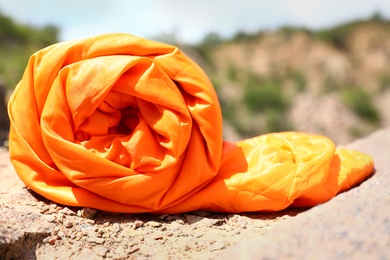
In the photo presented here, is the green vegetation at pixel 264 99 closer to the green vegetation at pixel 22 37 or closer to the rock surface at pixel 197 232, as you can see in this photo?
the green vegetation at pixel 22 37

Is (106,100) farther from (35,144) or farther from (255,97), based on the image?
(255,97)

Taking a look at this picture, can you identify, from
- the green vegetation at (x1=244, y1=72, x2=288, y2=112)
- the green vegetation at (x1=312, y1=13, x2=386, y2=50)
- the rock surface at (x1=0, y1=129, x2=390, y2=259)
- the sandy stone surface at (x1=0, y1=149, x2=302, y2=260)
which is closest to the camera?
the rock surface at (x1=0, y1=129, x2=390, y2=259)

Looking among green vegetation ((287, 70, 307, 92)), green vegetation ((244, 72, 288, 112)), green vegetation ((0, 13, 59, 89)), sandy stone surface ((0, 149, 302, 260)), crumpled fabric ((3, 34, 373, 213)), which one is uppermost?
crumpled fabric ((3, 34, 373, 213))

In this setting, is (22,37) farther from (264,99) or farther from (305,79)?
(305,79)

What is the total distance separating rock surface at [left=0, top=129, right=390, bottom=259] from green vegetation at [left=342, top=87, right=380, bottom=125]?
25.0 ft

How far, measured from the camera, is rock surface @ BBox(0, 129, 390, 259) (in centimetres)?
150

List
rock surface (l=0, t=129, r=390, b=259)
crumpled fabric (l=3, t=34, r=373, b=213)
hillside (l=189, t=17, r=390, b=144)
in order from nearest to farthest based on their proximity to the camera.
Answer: rock surface (l=0, t=129, r=390, b=259)
crumpled fabric (l=3, t=34, r=373, b=213)
hillside (l=189, t=17, r=390, b=144)

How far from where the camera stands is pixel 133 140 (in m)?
2.12

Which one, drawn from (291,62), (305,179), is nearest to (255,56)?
(291,62)

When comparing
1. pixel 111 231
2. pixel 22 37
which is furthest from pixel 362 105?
pixel 111 231

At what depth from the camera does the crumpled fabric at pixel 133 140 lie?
2105mm

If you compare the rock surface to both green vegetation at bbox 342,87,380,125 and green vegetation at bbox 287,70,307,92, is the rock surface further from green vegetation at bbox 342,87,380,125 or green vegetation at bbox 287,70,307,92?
green vegetation at bbox 287,70,307,92

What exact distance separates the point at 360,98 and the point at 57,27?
7.62 meters

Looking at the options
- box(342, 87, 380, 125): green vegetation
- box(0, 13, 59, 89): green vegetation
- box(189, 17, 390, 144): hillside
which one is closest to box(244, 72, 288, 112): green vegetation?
box(189, 17, 390, 144): hillside
